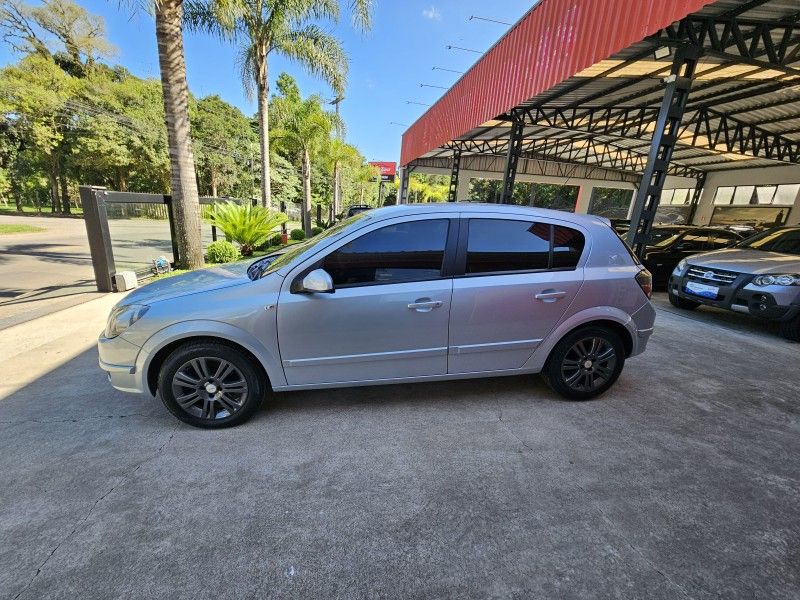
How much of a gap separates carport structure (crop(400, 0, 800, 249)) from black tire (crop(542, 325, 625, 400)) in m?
4.37

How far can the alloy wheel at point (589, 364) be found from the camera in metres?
3.21

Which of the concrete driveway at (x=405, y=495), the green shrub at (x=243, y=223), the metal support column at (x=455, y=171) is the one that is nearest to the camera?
the concrete driveway at (x=405, y=495)

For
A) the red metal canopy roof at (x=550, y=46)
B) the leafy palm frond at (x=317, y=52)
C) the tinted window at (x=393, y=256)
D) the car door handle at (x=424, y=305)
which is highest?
the leafy palm frond at (x=317, y=52)

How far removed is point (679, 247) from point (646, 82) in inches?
174

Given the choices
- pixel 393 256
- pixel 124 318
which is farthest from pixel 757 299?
pixel 124 318

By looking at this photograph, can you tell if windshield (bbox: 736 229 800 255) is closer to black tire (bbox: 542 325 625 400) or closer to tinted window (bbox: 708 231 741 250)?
tinted window (bbox: 708 231 741 250)

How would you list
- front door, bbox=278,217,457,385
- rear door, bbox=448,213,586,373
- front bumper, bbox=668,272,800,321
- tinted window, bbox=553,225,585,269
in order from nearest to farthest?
front door, bbox=278,217,457,385, rear door, bbox=448,213,586,373, tinted window, bbox=553,225,585,269, front bumper, bbox=668,272,800,321

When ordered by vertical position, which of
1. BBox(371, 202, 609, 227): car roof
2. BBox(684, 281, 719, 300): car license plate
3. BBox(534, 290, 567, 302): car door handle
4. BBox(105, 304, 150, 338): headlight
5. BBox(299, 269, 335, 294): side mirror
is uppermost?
BBox(371, 202, 609, 227): car roof

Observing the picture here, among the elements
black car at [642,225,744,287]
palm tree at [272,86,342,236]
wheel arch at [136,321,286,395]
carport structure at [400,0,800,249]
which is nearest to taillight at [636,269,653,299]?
wheel arch at [136,321,286,395]

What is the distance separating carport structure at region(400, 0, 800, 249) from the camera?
19.6ft

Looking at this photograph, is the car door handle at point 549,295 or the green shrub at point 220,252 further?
the green shrub at point 220,252

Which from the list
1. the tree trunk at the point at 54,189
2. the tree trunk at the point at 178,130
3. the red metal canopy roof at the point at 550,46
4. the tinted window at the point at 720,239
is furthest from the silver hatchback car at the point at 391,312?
the tree trunk at the point at 54,189

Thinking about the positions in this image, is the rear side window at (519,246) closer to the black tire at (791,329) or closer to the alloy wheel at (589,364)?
the alloy wheel at (589,364)

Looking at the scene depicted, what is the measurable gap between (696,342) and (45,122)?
40.9m
